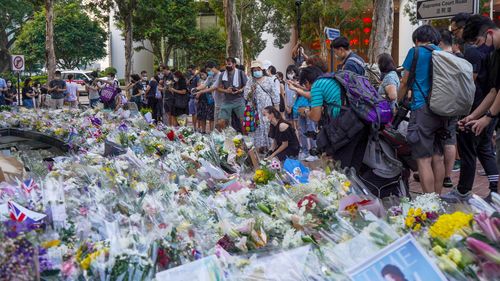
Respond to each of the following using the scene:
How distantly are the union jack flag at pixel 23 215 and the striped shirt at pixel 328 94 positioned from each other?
8.95 ft

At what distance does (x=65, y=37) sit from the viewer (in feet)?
164

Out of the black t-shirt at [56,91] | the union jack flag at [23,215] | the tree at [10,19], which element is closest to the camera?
the union jack flag at [23,215]

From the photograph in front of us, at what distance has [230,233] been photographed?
298 cm

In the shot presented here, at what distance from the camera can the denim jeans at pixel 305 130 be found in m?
9.60

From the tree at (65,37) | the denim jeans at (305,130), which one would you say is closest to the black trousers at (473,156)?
the denim jeans at (305,130)

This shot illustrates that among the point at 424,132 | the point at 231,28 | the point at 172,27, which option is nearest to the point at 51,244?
the point at 424,132

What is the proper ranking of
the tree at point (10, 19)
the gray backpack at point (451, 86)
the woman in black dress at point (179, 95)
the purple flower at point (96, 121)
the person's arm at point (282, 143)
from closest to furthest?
the gray backpack at point (451, 86) < the person's arm at point (282, 143) < the purple flower at point (96, 121) < the woman in black dress at point (179, 95) < the tree at point (10, 19)

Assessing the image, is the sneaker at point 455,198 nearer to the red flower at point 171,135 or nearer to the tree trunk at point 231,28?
the red flower at point 171,135

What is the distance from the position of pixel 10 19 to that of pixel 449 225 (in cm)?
5179

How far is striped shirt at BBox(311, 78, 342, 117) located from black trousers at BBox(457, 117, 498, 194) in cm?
164

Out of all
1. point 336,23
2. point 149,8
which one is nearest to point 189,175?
A: point 149,8

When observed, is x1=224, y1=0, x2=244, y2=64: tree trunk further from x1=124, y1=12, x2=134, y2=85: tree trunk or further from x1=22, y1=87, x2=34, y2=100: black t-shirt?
x1=124, y1=12, x2=134, y2=85: tree trunk

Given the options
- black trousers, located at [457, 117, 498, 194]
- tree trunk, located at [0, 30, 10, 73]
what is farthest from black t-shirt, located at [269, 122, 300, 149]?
tree trunk, located at [0, 30, 10, 73]

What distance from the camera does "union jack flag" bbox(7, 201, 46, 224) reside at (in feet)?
10.2
